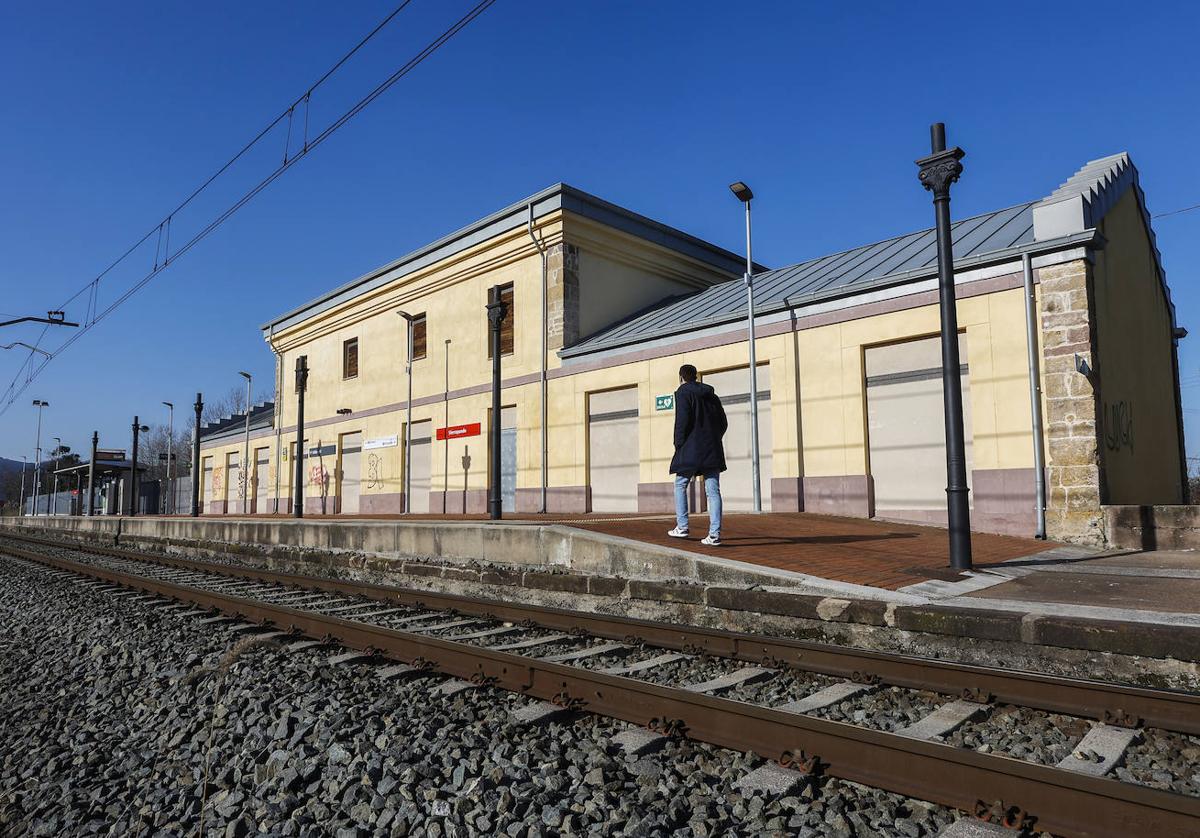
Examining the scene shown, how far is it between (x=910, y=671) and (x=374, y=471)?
23105 mm

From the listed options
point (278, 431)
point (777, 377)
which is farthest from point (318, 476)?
point (777, 377)

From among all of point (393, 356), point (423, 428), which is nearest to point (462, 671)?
point (423, 428)

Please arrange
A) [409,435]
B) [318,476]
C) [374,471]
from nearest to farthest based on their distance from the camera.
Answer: [409,435] → [374,471] → [318,476]

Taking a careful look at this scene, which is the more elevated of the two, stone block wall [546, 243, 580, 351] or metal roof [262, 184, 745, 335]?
metal roof [262, 184, 745, 335]

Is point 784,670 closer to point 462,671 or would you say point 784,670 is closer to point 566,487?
point 462,671

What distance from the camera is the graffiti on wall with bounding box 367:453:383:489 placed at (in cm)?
2530

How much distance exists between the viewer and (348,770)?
3.40 m

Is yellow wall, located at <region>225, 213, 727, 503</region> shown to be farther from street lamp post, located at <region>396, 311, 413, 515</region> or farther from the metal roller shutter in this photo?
the metal roller shutter

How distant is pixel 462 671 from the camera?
5012mm

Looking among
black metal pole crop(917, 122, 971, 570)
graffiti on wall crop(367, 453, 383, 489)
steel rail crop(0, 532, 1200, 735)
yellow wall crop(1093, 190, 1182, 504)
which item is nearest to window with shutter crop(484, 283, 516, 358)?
graffiti on wall crop(367, 453, 383, 489)

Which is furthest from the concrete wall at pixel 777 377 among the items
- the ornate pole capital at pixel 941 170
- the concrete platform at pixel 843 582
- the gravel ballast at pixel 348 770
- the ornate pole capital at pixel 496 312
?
the gravel ballast at pixel 348 770

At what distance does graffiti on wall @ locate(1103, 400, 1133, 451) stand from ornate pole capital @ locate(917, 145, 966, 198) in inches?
258

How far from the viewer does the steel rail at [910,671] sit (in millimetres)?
3727

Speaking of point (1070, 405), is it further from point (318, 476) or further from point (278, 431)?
point (278, 431)
